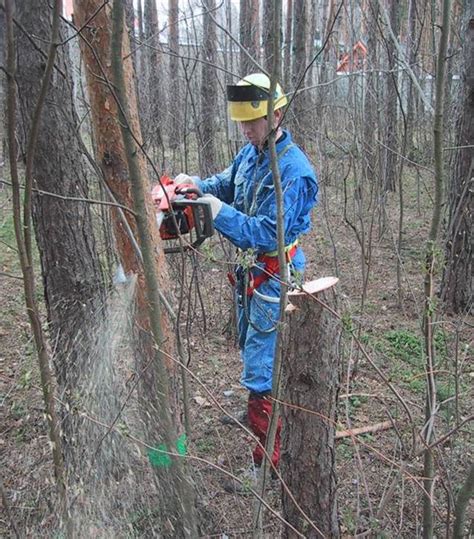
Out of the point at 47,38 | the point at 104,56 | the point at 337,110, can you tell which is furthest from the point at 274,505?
the point at 337,110

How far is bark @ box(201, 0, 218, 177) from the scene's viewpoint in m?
5.88

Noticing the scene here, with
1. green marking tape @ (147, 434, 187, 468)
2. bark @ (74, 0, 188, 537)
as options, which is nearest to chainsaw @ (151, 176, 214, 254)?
bark @ (74, 0, 188, 537)

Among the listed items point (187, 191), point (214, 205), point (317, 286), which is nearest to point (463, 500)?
point (317, 286)

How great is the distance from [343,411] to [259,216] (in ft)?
5.66

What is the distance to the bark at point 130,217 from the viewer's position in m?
2.27

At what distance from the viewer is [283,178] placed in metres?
2.93

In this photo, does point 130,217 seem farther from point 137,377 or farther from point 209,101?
point 209,101

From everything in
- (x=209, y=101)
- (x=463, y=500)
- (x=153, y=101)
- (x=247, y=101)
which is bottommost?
(x=463, y=500)

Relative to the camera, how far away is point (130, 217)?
244 centimetres

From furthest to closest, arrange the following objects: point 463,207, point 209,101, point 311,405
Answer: point 209,101 → point 463,207 → point 311,405

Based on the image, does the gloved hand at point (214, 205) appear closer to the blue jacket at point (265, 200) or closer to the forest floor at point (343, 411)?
the blue jacket at point (265, 200)

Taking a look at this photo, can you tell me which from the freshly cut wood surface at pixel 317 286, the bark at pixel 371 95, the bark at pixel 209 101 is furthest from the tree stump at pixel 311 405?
the bark at pixel 209 101

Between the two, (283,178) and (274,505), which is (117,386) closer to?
(274,505)

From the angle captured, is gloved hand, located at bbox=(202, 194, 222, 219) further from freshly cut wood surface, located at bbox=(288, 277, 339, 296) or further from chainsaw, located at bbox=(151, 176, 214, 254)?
freshly cut wood surface, located at bbox=(288, 277, 339, 296)
